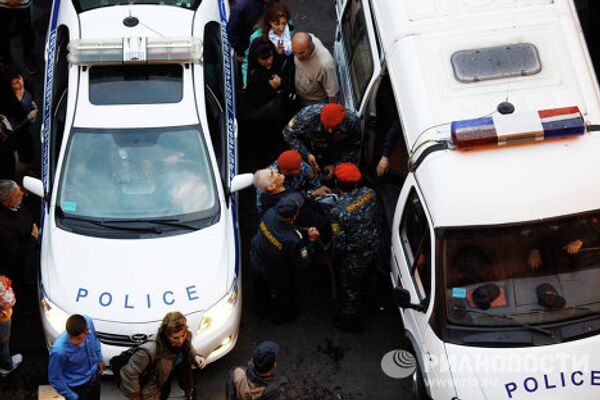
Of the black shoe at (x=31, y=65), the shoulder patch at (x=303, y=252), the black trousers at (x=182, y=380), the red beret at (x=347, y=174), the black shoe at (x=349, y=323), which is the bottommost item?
the black shoe at (x=349, y=323)

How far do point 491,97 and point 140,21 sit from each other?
3.65 metres

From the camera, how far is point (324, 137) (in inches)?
345

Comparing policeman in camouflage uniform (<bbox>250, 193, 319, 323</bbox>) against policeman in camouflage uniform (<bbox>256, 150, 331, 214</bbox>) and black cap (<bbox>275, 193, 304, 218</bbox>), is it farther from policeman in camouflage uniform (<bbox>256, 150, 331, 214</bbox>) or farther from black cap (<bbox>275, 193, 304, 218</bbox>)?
policeman in camouflage uniform (<bbox>256, 150, 331, 214</bbox>)

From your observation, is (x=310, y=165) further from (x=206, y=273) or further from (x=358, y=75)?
(x=206, y=273)

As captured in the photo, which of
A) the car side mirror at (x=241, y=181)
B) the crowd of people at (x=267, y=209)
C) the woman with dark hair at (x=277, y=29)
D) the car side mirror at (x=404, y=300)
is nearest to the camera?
the crowd of people at (x=267, y=209)

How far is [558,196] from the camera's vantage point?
677 centimetres

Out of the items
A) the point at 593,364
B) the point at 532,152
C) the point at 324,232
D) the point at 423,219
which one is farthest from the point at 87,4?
the point at 593,364

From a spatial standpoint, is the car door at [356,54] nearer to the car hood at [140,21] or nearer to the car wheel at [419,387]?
the car hood at [140,21]

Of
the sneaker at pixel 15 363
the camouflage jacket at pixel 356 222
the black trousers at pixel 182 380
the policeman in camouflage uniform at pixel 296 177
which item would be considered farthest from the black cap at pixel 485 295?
the sneaker at pixel 15 363

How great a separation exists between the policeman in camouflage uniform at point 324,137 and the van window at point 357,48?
1.31ft

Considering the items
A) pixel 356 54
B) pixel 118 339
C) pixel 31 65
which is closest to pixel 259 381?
pixel 118 339

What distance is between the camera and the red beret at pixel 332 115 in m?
8.39

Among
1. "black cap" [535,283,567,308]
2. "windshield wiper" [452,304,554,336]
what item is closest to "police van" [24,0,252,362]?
"windshield wiper" [452,304,554,336]

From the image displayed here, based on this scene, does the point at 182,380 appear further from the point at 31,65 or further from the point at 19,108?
the point at 31,65
